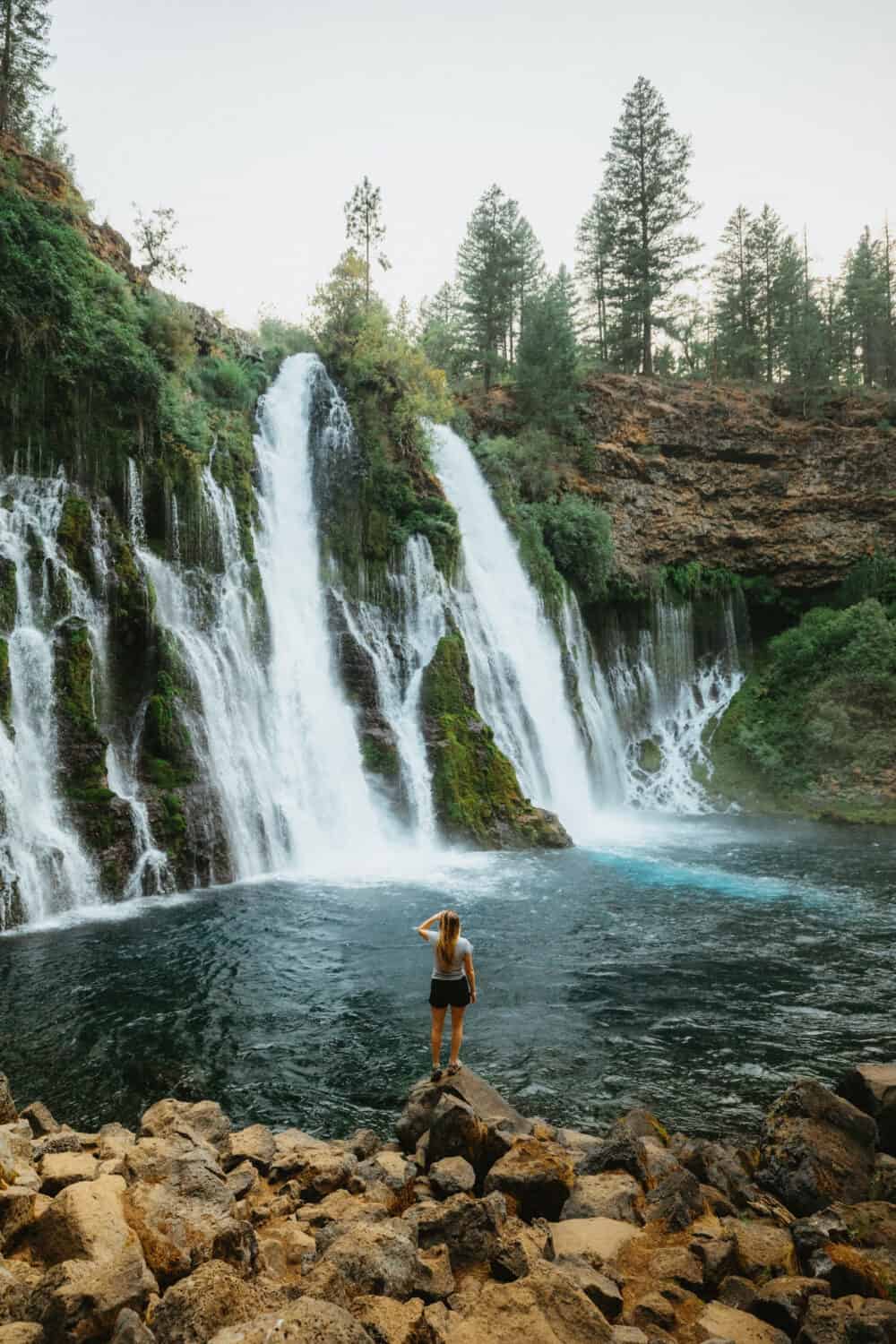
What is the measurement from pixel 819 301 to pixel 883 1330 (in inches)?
2154

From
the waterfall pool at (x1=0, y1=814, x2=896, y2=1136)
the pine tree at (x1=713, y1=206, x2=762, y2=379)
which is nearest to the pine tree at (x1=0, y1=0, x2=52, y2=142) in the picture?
the waterfall pool at (x1=0, y1=814, x2=896, y2=1136)

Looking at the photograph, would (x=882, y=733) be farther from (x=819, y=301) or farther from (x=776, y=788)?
(x=819, y=301)

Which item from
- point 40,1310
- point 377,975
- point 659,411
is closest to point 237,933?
point 377,975

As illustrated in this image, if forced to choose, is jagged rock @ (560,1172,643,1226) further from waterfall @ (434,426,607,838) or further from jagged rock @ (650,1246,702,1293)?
waterfall @ (434,426,607,838)

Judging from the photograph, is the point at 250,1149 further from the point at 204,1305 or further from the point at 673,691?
the point at 673,691

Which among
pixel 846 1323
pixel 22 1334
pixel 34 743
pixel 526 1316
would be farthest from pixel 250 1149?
pixel 34 743

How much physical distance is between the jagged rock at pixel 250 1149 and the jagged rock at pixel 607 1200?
2.21 meters

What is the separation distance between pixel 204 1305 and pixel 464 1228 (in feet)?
4.92

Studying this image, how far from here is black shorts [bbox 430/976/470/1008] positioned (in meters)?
7.31

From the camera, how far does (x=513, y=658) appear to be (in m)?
25.2

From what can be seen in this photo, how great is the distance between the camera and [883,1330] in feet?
12.1

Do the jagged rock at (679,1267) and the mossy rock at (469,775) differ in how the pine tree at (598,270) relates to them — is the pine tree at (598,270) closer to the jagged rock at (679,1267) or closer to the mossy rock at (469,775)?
the mossy rock at (469,775)

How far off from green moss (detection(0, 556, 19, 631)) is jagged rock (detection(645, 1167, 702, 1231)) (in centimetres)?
1420

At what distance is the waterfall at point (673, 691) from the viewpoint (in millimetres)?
30594
